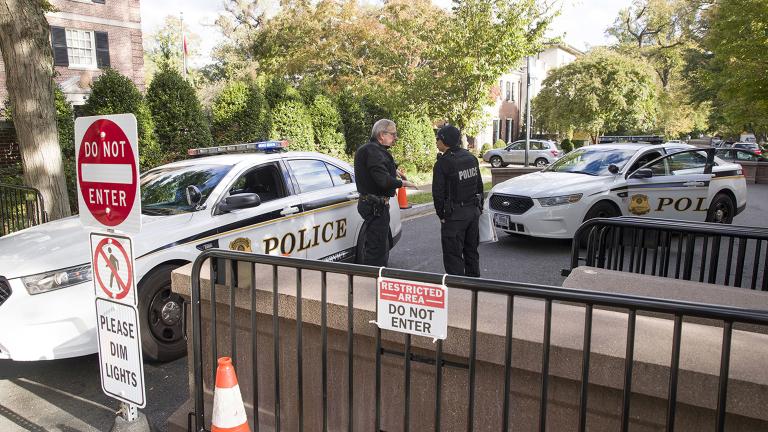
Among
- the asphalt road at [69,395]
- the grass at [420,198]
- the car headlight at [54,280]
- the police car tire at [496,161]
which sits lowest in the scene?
the police car tire at [496,161]

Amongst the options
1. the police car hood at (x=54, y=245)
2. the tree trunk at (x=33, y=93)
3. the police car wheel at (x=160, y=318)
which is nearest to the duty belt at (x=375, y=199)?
the police car hood at (x=54, y=245)

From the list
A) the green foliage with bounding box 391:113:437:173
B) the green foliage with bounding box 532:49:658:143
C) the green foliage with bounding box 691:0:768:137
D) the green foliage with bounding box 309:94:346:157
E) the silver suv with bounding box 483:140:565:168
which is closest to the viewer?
the green foliage with bounding box 691:0:768:137

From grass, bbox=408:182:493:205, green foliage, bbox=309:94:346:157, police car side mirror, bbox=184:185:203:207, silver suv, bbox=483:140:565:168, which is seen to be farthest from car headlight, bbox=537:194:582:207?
silver suv, bbox=483:140:565:168

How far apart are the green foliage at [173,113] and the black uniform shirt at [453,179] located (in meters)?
10.1

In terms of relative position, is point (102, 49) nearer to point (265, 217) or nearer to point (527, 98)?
point (527, 98)

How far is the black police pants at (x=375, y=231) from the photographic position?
6.20m

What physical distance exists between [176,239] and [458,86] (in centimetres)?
1476

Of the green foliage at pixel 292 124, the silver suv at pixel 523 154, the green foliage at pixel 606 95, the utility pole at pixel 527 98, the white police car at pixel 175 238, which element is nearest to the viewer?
the white police car at pixel 175 238

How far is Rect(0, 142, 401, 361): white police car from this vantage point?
4.04 metres

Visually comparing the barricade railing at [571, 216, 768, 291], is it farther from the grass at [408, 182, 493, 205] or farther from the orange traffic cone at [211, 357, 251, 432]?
the grass at [408, 182, 493, 205]

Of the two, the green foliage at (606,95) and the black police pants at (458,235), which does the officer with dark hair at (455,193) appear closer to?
the black police pants at (458,235)

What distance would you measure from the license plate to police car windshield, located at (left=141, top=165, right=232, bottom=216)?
473 centimetres

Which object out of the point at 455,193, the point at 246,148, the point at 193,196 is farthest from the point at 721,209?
the point at 193,196

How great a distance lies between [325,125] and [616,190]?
12.1 m
